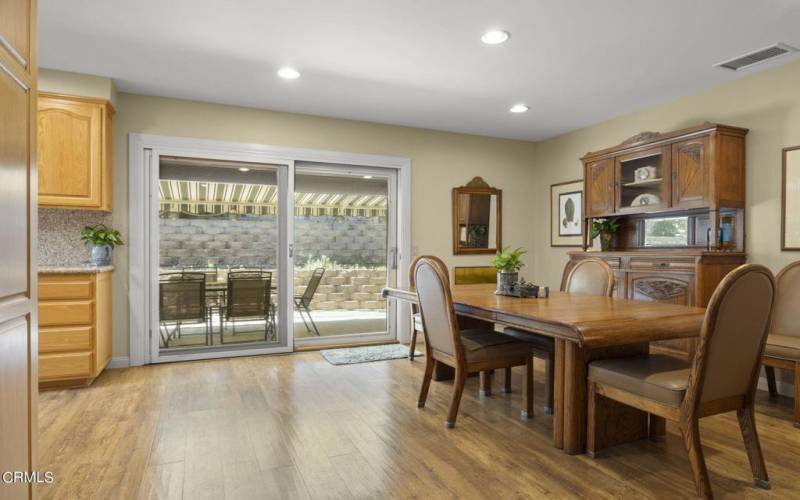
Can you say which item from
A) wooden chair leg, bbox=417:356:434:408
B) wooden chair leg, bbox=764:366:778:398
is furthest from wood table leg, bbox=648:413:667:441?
wooden chair leg, bbox=764:366:778:398

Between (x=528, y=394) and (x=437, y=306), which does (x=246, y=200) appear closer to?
(x=437, y=306)

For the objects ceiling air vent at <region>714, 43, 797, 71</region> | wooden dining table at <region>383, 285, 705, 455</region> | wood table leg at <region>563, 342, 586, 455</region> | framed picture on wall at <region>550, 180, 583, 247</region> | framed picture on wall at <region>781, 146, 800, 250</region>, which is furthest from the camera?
framed picture on wall at <region>550, 180, 583, 247</region>

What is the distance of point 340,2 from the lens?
264 centimetres

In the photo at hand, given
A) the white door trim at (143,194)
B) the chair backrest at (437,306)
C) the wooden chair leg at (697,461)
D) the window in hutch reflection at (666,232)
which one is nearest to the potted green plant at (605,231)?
the window in hutch reflection at (666,232)

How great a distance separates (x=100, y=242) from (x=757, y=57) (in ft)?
16.8

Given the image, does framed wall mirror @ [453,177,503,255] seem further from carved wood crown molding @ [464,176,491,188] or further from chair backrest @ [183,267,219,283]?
chair backrest @ [183,267,219,283]

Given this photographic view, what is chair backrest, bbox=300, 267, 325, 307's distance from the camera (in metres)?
4.88

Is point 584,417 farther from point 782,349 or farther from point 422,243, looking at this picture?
point 422,243

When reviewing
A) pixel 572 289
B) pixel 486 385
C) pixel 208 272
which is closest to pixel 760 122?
pixel 572 289

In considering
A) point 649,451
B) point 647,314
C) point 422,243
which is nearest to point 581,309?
point 647,314

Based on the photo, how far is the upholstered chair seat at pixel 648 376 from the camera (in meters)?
1.96

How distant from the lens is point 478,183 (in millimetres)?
5586

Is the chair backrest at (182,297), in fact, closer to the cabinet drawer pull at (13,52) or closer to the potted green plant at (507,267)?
the potted green plant at (507,267)

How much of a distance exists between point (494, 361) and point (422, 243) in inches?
103
